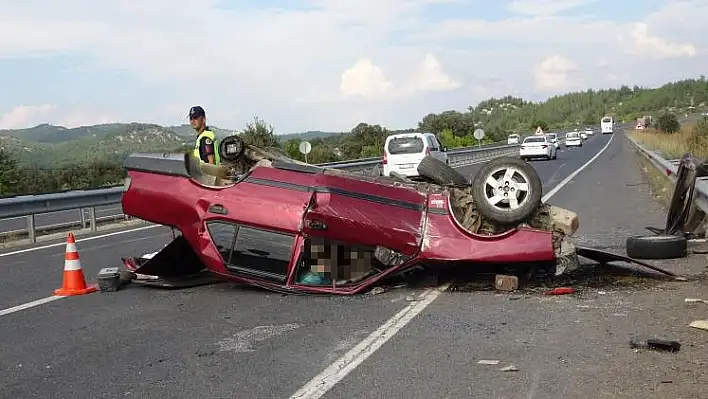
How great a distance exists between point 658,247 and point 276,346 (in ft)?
16.4

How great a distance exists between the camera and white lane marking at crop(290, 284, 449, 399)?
4.82 metres

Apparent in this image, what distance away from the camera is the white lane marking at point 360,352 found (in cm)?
482

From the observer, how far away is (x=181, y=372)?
532cm

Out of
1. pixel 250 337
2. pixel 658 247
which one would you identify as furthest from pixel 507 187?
pixel 250 337

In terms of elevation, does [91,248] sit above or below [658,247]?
below

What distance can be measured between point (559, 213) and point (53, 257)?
306 inches

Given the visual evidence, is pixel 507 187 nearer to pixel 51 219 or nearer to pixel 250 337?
pixel 250 337

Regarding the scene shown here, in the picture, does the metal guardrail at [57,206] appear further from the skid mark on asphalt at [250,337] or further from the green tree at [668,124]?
the green tree at [668,124]

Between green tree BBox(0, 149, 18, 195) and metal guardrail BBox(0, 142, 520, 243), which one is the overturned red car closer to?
metal guardrail BBox(0, 142, 520, 243)

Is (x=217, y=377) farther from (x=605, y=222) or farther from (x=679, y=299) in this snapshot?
(x=605, y=222)

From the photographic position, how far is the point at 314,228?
7.32 m

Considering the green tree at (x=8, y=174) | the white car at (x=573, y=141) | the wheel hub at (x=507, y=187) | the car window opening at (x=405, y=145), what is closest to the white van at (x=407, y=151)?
the car window opening at (x=405, y=145)

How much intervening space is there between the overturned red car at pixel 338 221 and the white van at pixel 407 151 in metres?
18.9

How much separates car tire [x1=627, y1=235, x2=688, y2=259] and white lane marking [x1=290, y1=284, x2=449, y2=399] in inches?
111
